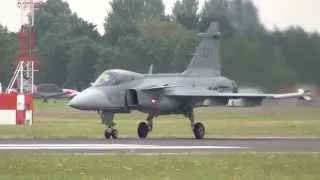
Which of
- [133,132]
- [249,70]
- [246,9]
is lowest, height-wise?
[133,132]

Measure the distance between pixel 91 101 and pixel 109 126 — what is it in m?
1.17

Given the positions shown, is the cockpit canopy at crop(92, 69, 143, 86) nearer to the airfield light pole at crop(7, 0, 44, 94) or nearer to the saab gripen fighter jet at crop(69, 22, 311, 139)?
the saab gripen fighter jet at crop(69, 22, 311, 139)

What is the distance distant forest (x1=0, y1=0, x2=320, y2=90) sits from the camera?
32656mm

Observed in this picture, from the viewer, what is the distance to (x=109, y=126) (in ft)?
112

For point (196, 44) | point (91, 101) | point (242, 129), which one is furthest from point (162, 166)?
point (196, 44)

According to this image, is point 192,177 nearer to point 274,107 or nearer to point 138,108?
point 138,108

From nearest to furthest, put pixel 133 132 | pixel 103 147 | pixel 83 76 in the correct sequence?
pixel 103 147 → pixel 133 132 → pixel 83 76

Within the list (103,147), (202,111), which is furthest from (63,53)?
(103,147)

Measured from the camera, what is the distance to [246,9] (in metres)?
31.8

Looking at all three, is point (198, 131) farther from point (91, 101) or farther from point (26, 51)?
point (26, 51)

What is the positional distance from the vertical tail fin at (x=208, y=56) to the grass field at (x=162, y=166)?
51.6 ft

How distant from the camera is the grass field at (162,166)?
1642 centimetres

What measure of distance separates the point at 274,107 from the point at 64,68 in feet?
186

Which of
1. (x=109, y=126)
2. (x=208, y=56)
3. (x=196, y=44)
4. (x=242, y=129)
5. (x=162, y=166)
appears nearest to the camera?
(x=162, y=166)
